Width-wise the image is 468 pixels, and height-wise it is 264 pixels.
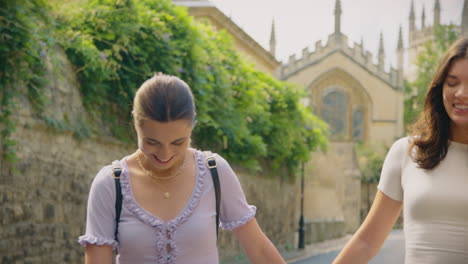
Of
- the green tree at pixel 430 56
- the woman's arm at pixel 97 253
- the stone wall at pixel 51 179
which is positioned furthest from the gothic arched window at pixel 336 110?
the woman's arm at pixel 97 253

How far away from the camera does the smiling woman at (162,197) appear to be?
2.43 meters

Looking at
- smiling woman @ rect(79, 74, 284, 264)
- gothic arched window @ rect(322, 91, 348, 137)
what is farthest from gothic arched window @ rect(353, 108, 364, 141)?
smiling woman @ rect(79, 74, 284, 264)

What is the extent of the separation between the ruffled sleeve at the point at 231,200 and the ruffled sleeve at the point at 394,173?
661 millimetres

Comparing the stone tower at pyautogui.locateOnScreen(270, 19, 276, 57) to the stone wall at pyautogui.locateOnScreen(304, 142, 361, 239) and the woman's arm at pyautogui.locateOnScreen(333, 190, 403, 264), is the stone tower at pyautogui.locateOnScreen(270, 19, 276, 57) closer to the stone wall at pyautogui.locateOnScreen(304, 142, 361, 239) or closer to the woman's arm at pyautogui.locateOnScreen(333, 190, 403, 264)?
the stone wall at pyautogui.locateOnScreen(304, 142, 361, 239)

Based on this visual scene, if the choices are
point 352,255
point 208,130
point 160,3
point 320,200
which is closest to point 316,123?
point 208,130

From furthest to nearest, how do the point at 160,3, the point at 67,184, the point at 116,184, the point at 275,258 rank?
1. the point at 160,3
2. the point at 67,184
3. the point at 275,258
4. the point at 116,184

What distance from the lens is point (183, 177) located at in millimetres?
2654

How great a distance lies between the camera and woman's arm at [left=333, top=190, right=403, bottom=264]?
295 cm

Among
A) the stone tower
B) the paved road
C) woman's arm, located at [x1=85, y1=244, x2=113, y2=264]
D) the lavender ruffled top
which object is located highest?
the stone tower

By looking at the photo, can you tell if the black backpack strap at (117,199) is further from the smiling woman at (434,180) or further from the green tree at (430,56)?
the green tree at (430,56)

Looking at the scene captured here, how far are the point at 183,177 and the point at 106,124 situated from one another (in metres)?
6.04

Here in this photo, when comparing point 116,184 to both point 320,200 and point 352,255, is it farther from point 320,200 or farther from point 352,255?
point 320,200

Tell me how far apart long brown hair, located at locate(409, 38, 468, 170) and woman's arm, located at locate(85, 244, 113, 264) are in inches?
53.3

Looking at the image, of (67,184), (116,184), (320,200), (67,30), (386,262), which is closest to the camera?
(116,184)
